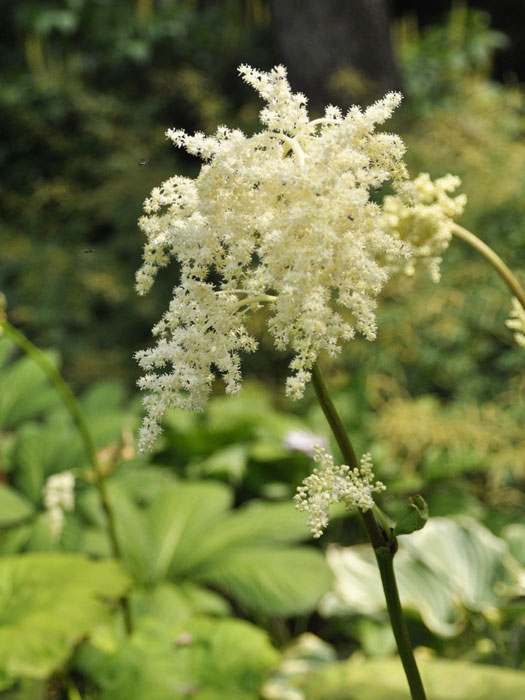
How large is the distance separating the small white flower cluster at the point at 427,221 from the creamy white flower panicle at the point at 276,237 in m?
0.18

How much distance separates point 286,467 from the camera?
271 cm

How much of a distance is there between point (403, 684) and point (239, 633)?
1.27ft

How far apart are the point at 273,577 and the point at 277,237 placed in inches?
63.9

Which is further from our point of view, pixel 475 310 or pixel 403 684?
pixel 475 310

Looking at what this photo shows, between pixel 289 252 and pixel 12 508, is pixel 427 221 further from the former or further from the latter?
pixel 12 508

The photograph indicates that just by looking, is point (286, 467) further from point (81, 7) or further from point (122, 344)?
point (81, 7)

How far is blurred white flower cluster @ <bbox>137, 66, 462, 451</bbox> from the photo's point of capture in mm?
558

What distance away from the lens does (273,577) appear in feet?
6.54

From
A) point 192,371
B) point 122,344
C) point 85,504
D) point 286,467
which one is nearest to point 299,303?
point 192,371

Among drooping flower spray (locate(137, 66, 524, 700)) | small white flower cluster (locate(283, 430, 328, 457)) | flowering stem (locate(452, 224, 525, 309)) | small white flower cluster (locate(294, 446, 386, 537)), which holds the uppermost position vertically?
small white flower cluster (locate(283, 430, 328, 457))

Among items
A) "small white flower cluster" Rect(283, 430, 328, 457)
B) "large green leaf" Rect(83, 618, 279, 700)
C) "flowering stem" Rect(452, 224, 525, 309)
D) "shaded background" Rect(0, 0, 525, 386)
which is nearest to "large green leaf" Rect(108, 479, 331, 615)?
"small white flower cluster" Rect(283, 430, 328, 457)

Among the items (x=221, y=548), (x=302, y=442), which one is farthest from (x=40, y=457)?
(x=302, y=442)

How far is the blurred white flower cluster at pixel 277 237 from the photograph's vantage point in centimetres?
56

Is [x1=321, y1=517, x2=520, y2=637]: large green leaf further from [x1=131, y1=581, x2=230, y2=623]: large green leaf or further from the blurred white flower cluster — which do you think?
the blurred white flower cluster
